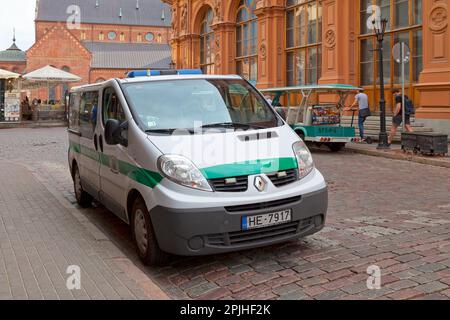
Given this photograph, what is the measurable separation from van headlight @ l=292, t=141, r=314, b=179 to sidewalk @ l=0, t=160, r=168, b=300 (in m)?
1.82

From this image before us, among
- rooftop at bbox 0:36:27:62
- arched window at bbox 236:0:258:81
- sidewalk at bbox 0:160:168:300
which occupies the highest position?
rooftop at bbox 0:36:27:62

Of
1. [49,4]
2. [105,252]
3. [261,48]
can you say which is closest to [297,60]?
[261,48]

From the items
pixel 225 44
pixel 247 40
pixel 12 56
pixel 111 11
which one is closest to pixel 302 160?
pixel 247 40

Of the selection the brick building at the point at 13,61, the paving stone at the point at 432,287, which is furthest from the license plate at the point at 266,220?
the brick building at the point at 13,61

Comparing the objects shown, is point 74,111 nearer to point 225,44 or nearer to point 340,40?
point 340,40

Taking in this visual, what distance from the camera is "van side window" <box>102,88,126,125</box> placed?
5.86 metres

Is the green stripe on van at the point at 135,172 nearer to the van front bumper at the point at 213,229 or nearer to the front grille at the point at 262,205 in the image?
the van front bumper at the point at 213,229

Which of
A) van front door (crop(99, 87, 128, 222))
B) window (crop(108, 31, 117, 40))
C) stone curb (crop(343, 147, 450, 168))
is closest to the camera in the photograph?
van front door (crop(99, 87, 128, 222))

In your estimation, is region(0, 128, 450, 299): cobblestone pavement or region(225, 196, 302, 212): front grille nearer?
region(0, 128, 450, 299): cobblestone pavement

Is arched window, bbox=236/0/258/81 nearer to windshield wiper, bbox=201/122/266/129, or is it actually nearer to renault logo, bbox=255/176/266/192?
windshield wiper, bbox=201/122/266/129

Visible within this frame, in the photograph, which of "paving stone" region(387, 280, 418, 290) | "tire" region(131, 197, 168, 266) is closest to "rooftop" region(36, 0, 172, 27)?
"tire" region(131, 197, 168, 266)

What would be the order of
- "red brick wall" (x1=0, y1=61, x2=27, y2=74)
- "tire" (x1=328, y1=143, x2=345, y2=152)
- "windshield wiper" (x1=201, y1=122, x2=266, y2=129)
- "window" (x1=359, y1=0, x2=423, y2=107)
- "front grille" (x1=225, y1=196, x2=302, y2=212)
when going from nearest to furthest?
1. "front grille" (x1=225, y1=196, x2=302, y2=212)
2. "windshield wiper" (x1=201, y1=122, x2=266, y2=129)
3. "tire" (x1=328, y1=143, x2=345, y2=152)
4. "window" (x1=359, y1=0, x2=423, y2=107)
5. "red brick wall" (x1=0, y1=61, x2=27, y2=74)

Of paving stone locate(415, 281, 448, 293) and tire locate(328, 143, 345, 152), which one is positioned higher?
tire locate(328, 143, 345, 152)

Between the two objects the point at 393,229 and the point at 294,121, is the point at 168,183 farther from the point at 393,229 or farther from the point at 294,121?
the point at 294,121
